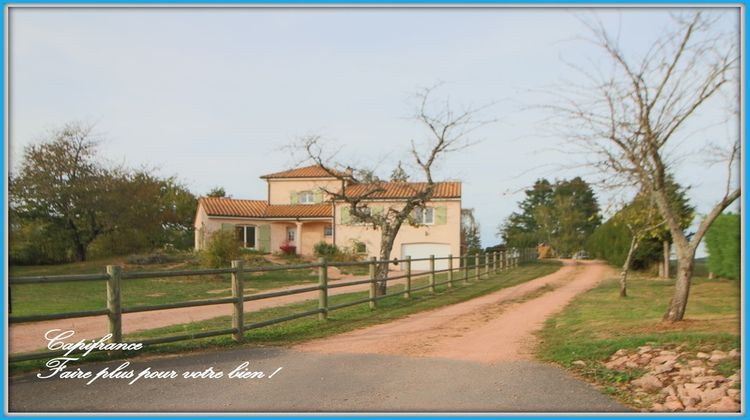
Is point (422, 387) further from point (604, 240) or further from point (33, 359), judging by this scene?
point (604, 240)

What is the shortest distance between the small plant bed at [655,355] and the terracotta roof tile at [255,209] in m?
27.1

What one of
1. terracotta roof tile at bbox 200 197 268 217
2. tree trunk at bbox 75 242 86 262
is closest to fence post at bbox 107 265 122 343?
tree trunk at bbox 75 242 86 262

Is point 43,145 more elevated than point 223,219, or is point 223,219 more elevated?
point 43,145

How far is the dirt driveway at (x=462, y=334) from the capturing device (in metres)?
7.68

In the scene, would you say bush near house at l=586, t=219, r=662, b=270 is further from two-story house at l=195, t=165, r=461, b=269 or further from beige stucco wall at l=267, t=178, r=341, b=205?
beige stucco wall at l=267, t=178, r=341, b=205

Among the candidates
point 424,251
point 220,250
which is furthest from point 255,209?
point 220,250

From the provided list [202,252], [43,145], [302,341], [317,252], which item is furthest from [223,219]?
[302,341]

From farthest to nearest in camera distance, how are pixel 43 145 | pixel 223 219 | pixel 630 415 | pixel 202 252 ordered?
pixel 223 219
pixel 43 145
pixel 202 252
pixel 630 415

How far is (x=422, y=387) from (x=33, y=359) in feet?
13.0

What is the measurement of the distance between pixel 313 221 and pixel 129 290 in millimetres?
19360

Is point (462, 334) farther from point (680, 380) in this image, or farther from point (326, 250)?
point (326, 250)

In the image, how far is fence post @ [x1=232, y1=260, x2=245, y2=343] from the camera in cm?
816

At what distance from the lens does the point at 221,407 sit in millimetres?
5148

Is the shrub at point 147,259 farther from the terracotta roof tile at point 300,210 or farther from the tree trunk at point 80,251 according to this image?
the terracotta roof tile at point 300,210
